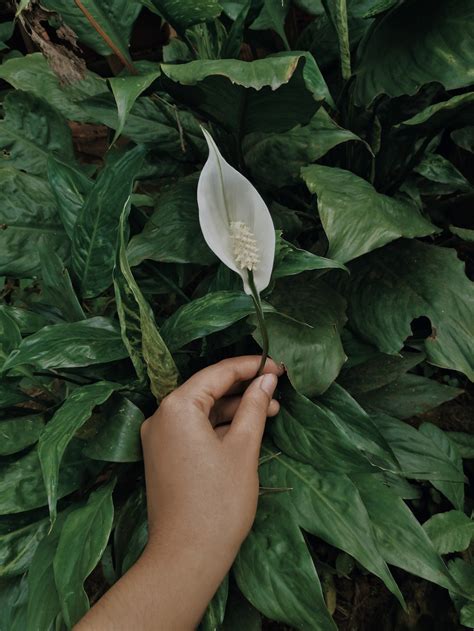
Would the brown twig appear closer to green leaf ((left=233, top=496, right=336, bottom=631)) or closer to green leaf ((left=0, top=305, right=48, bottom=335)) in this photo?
green leaf ((left=0, top=305, right=48, bottom=335))

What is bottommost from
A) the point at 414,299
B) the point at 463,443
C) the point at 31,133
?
the point at 463,443

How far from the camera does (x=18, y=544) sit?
30.5 inches

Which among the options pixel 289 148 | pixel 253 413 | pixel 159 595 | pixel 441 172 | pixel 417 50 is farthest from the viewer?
pixel 441 172

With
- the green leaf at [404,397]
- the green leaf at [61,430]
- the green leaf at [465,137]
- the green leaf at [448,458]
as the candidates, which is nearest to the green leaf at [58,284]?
the green leaf at [61,430]

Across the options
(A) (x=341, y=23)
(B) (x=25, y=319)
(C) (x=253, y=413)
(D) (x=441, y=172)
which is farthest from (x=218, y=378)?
(D) (x=441, y=172)

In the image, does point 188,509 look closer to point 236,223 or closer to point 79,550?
point 79,550

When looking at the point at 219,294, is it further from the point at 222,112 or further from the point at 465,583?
the point at 465,583

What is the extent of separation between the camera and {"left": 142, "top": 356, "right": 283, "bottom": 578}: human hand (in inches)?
22.0

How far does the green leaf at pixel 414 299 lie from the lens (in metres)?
0.73

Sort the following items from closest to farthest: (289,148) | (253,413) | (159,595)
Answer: (159,595) → (253,413) → (289,148)

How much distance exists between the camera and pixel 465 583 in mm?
809

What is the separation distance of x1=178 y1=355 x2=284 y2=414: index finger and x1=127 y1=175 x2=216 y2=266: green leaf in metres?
0.21

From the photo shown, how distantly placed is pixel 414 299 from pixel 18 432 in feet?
2.02

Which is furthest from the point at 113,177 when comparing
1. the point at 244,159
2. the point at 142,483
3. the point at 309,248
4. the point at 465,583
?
the point at 465,583
